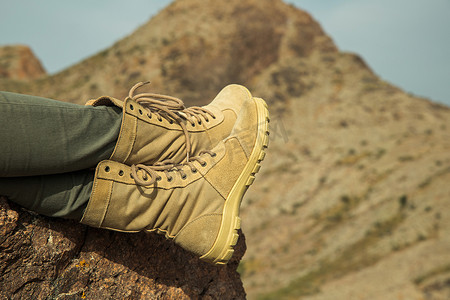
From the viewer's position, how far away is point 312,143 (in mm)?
20219

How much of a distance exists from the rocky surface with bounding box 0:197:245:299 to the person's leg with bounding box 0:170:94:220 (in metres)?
0.13

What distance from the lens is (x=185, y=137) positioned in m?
2.34

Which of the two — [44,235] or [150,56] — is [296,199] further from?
[44,235]

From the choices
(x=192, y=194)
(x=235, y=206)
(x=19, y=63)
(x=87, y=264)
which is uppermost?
(x=192, y=194)

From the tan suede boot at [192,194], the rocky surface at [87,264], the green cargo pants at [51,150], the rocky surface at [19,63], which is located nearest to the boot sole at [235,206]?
the tan suede boot at [192,194]

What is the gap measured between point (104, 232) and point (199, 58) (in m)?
22.3

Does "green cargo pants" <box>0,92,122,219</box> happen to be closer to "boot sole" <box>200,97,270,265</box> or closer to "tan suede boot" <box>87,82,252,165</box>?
"tan suede boot" <box>87,82,252,165</box>

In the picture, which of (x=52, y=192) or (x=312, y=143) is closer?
(x=52, y=192)

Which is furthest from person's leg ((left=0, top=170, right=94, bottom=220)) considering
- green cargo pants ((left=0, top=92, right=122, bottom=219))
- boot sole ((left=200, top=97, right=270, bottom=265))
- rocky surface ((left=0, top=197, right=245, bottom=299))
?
boot sole ((left=200, top=97, right=270, bottom=265))

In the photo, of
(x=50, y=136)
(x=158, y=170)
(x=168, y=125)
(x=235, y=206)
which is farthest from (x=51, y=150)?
(x=235, y=206)

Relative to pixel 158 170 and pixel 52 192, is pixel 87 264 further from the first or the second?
pixel 158 170

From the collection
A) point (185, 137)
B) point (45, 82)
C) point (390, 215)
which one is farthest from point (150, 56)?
point (185, 137)

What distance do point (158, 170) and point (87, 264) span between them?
66cm

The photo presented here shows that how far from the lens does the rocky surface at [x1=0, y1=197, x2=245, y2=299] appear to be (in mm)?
1822
